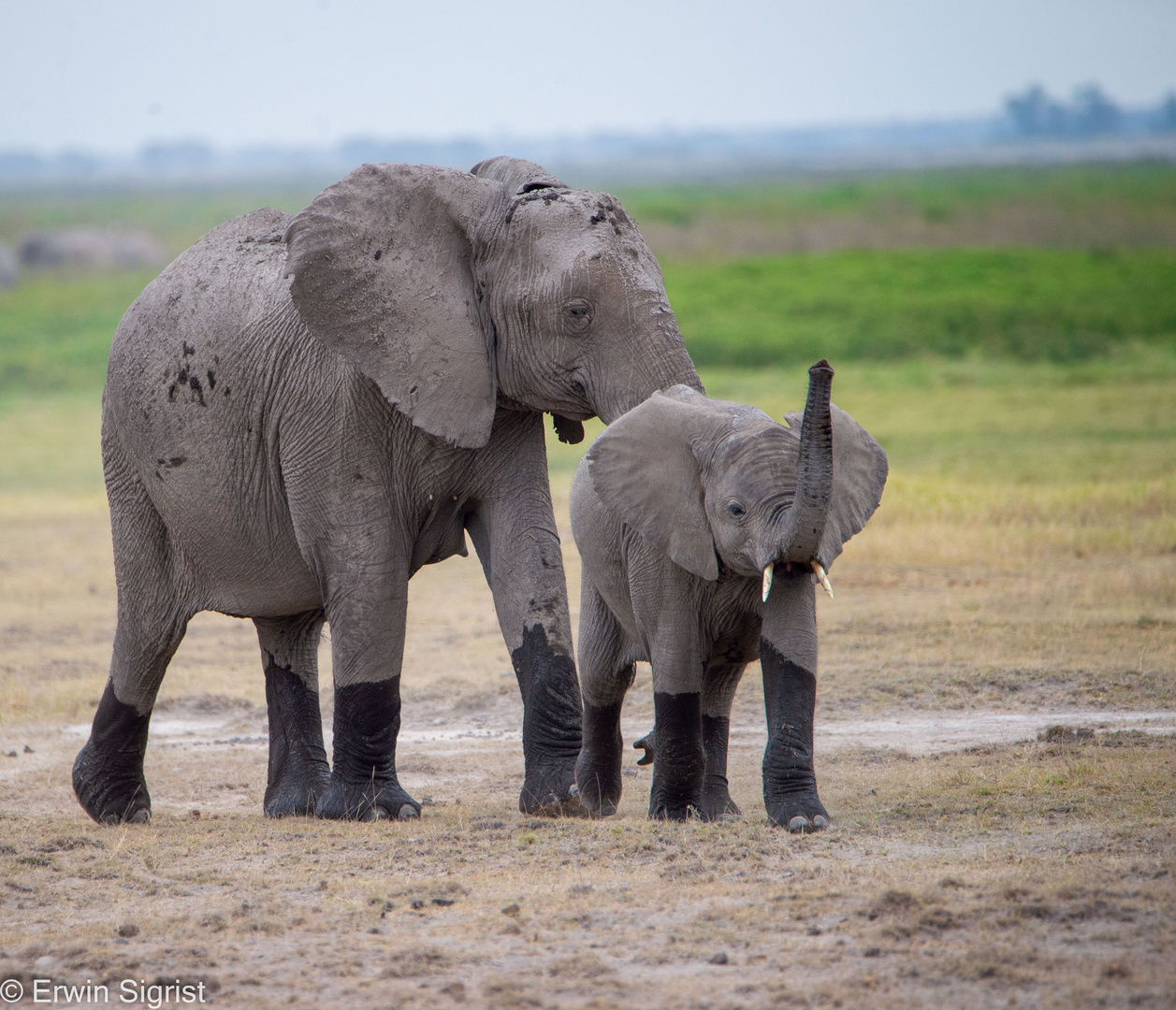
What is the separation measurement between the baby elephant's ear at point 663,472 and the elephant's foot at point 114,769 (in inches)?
107

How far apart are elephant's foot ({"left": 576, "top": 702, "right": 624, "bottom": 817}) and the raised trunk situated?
1937mm

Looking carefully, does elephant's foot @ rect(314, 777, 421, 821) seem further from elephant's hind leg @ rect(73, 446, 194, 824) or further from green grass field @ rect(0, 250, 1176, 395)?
green grass field @ rect(0, 250, 1176, 395)

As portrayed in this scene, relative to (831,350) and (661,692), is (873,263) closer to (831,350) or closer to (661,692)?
(831,350)

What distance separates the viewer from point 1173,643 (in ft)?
32.9

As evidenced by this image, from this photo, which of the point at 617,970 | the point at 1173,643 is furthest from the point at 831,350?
the point at 617,970

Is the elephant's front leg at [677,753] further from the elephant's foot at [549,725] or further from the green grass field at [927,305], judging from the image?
the green grass field at [927,305]

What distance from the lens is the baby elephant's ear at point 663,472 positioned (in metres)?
6.15

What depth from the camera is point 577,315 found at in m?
6.31

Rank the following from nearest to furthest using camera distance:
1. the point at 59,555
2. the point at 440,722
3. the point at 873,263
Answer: the point at 440,722
the point at 59,555
the point at 873,263

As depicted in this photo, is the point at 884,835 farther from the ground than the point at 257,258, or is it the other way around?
the point at 257,258

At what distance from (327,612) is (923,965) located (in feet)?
10.5

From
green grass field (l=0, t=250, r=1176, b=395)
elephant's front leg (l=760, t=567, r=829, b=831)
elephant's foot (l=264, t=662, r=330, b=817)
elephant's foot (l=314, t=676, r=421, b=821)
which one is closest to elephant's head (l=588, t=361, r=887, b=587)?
elephant's front leg (l=760, t=567, r=829, b=831)

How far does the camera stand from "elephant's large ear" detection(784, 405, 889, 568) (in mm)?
5926

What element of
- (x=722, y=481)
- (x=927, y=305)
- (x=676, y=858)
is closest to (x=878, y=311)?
(x=927, y=305)
